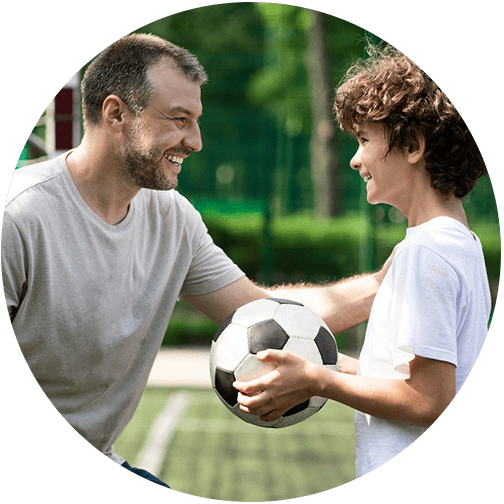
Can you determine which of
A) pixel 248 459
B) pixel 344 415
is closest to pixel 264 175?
pixel 344 415

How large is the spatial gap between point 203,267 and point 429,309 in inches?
35.0

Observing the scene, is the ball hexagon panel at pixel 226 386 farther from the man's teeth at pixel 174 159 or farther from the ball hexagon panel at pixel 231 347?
the man's teeth at pixel 174 159

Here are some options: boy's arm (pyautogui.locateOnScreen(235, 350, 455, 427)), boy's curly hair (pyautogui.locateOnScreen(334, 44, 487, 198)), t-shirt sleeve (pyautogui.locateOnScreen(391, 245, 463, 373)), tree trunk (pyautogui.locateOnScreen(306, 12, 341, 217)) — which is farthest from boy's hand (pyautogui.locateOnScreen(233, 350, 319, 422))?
tree trunk (pyautogui.locateOnScreen(306, 12, 341, 217))

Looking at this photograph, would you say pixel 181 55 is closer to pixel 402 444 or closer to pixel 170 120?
pixel 170 120

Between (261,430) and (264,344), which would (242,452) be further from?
(264,344)

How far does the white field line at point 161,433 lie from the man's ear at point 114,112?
1952 millimetres

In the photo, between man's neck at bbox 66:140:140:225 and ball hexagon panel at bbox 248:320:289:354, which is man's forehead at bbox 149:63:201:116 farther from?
ball hexagon panel at bbox 248:320:289:354

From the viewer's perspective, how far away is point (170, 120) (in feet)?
6.13

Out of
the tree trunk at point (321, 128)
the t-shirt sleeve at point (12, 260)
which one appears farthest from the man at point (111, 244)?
the tree trunk at point (321, 128)

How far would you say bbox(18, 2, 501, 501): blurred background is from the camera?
305 centimetres

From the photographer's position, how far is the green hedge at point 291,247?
389 centimetres

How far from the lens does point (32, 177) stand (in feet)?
5.77

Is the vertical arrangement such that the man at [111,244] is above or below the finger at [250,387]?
above

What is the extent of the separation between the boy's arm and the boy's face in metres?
0.48
